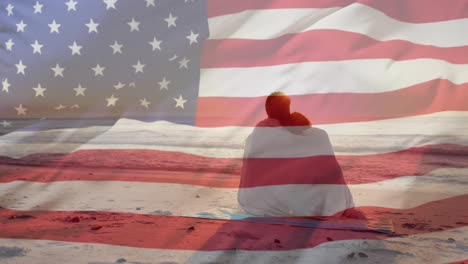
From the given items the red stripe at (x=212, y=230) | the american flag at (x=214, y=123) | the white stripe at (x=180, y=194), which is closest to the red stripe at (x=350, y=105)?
the american flag at (x=214, y=123)

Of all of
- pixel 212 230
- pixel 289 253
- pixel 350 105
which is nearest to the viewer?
pixel 289 253

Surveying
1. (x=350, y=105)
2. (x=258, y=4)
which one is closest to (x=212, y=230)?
(x=350, y=105)

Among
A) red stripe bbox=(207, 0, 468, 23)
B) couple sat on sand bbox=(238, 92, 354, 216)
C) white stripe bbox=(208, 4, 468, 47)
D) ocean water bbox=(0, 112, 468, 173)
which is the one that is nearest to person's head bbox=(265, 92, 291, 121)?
couple sat on sand bbox=(238, 92, 354, 216)

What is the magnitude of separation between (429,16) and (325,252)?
1.28 m

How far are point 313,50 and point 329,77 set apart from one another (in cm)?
17

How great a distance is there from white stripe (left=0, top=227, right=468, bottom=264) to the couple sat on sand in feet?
0.80

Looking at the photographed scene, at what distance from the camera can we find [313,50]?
93.7 inches

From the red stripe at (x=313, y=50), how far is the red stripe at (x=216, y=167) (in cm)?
48

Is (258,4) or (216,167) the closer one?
(216,167)

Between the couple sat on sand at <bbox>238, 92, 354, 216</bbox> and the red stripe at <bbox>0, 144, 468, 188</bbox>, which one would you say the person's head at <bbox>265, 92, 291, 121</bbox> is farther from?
the red stripe at <bbox>0, 144, 468, 188</bbox>

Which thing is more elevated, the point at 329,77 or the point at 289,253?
the point at 329,77

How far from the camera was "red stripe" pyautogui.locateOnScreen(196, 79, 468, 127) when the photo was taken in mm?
2232

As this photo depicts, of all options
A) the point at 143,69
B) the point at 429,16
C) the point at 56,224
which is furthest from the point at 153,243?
the point at 429,16

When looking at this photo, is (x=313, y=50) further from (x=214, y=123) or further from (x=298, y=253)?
(x=298, y=253)
